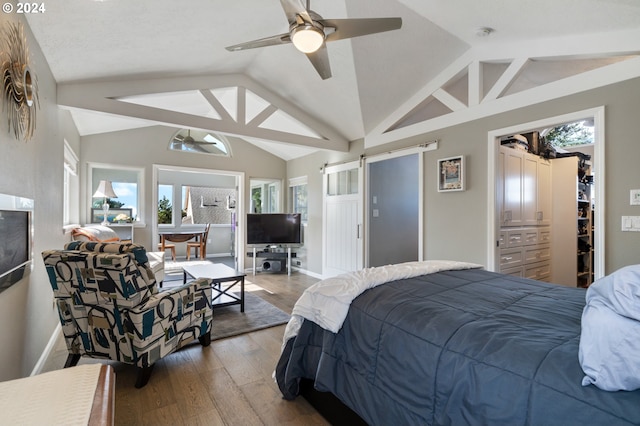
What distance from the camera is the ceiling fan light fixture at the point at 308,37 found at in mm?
2018

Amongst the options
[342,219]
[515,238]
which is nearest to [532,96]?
[515,238]

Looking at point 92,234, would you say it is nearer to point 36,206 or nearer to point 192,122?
point 36,206

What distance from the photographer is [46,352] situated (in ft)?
8.09

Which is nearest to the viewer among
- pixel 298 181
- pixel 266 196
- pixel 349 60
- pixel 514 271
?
pixel 349 60

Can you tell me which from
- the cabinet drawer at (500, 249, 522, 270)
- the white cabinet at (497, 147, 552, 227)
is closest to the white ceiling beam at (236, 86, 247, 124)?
the white cabinet at (497, 147, 552, 227)

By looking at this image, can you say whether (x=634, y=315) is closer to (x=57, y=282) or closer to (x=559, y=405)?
(x=559, y=405)

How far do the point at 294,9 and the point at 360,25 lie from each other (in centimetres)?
48

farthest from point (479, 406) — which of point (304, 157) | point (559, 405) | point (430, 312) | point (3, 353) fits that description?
point (304, 157)

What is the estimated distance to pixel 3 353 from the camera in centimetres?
163

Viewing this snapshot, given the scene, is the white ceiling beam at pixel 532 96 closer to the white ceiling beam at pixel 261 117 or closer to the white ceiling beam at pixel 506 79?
the white ceiling beam at pixel 506 79

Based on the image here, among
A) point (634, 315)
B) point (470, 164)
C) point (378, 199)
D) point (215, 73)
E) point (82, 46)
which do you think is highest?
point (215, 73)

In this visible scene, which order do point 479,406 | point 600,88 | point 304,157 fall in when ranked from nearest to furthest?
point 479,406, point 600,88, point 304,157

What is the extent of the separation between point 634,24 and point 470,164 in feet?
5.25

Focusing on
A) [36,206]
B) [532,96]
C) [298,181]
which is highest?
[532,96]
